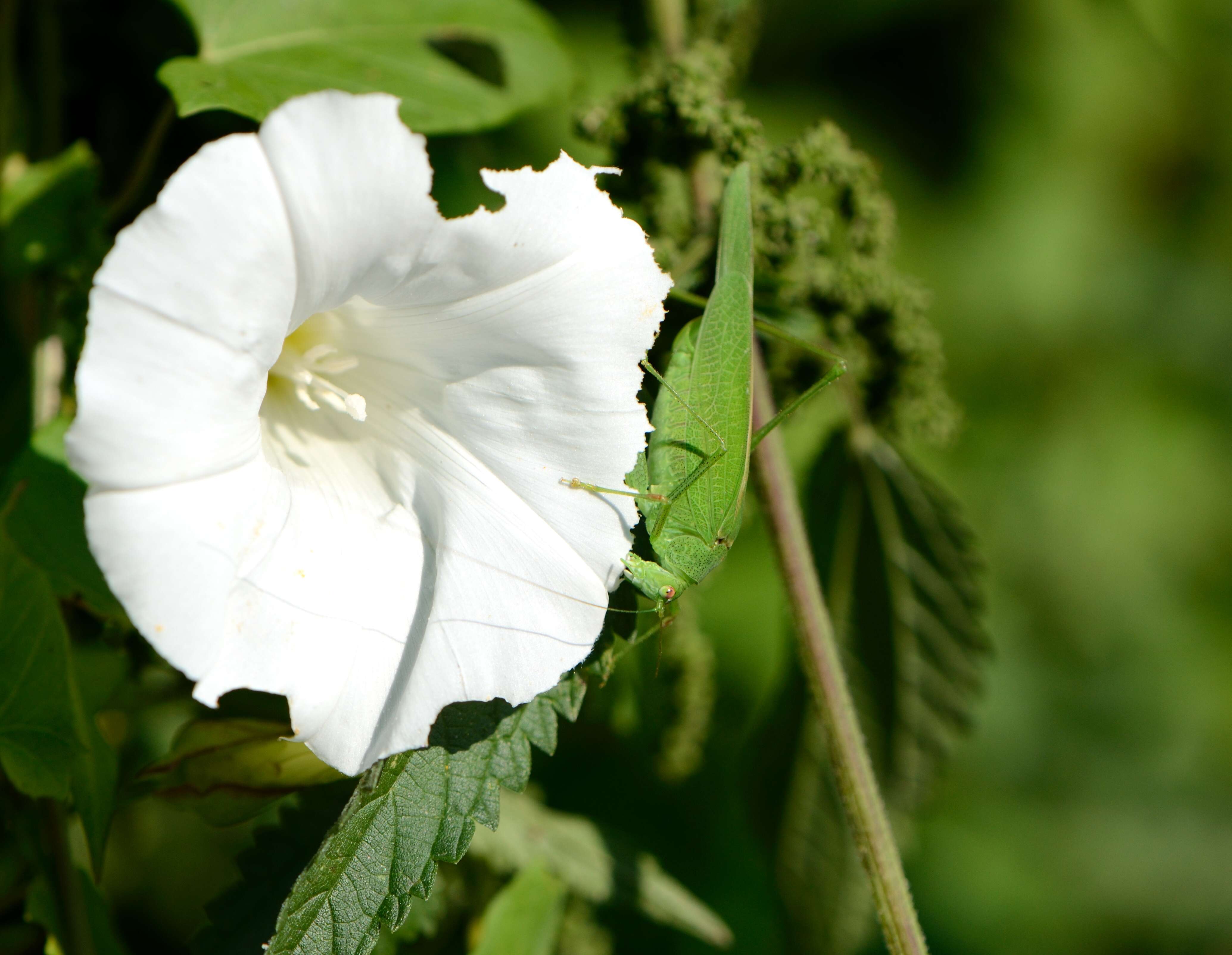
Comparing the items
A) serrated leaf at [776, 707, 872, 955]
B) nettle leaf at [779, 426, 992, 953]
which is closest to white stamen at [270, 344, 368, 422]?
nettle leaf at [779, 426, 992, 953]

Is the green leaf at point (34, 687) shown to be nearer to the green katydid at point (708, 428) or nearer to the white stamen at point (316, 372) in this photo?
the white stamen at point (316, 372)

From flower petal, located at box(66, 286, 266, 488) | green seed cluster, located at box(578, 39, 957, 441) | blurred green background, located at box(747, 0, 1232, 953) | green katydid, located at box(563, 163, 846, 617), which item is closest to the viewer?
flower petal, located at box(66, 286, 266, 488)

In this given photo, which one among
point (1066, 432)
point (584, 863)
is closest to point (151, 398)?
point (584, 863)

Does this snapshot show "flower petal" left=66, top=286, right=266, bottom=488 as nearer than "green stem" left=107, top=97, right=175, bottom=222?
Yes

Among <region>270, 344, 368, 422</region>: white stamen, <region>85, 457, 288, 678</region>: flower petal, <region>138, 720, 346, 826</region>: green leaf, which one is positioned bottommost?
<region>138, 720, 346, 826</region>: green leaf

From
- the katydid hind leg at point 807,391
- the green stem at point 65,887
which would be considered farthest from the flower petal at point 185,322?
the katydid hind leg at point 807,391

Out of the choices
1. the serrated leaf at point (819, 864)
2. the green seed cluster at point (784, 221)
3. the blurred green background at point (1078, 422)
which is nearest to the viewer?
the green seed cluster at point (784, 221)

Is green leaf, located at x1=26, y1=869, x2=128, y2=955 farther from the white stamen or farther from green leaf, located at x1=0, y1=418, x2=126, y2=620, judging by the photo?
the white stamen

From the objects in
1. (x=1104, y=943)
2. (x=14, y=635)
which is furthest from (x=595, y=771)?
(x=1104, y=943)

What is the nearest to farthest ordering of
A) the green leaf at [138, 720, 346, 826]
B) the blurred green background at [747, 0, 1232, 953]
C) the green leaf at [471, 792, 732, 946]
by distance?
1. the green leaf at [138, 720, 346, 826]
2. the green leaf at [471, 792, 732, 946]
3. the blurred green background at [747, 0, 1232, 953]
